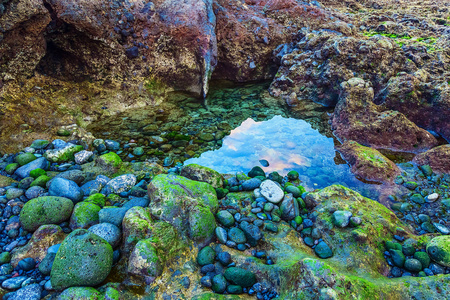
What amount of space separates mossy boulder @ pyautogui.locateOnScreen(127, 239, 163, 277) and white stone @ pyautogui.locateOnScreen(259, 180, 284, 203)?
5.62 feet

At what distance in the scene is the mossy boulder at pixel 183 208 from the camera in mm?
3027

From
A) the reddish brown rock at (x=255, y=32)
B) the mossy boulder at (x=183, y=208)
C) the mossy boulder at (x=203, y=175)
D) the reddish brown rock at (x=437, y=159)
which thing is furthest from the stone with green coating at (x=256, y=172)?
the reddish brown rock at (x=255, y=32)

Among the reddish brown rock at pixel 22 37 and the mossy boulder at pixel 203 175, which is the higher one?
the reddish brown rock at pixel 22 37

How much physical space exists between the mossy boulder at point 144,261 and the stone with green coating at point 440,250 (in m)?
3.07

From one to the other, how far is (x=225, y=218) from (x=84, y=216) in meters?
1.75

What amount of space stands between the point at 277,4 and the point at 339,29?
257cm

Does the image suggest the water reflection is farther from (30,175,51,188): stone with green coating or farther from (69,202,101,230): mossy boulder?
(30,175,51,188): stone with green coating

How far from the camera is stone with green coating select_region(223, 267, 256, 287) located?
100 inches

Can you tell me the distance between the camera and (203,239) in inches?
118

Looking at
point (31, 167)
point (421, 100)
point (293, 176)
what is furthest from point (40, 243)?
point (421, 100)

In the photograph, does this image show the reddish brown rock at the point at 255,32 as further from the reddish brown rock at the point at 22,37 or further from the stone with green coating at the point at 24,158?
the stone with green coating at the point at 24,158

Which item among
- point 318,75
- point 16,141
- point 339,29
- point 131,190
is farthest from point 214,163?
point 339,29

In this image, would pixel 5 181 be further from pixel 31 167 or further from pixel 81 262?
pixel 81 262

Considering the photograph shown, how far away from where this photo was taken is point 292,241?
10.4 ft
